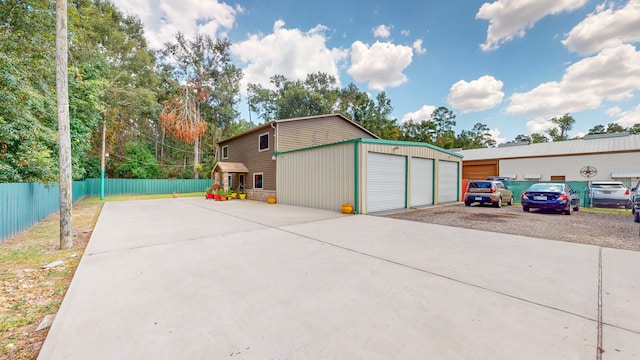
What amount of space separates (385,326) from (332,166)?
8.80 m

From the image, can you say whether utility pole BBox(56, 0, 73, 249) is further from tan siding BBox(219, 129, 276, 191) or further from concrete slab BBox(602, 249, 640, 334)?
tan siding BBox(219, 129, 276, 191)

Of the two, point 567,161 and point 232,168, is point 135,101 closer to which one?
point 232,168

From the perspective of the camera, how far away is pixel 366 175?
9.92 meters

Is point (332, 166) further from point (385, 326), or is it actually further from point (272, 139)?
point (385, 326)

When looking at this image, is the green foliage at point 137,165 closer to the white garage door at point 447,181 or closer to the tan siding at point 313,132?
the tan siding at point 313,132

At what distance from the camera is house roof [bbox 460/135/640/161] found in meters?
18.2

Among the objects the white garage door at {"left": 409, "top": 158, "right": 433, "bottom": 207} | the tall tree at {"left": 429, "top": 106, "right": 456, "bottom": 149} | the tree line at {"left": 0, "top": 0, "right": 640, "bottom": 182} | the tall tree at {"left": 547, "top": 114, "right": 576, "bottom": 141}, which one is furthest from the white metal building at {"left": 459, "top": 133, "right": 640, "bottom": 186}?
the tall tree at {"left": 547, "top": 114, "right": 576, "bottom": 141}

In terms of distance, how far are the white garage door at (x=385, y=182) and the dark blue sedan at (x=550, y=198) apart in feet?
16.0

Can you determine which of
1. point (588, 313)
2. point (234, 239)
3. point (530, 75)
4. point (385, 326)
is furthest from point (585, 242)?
point (530, 75)

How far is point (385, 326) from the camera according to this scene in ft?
7.17

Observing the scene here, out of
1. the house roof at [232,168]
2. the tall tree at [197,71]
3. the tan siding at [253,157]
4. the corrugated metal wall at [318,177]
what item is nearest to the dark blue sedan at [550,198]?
the corrugated metal wall at [318,177]

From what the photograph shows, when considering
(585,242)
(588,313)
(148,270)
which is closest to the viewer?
(588,313)

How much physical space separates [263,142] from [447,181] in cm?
1186

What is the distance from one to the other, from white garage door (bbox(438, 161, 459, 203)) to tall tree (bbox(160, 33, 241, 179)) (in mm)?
21610
